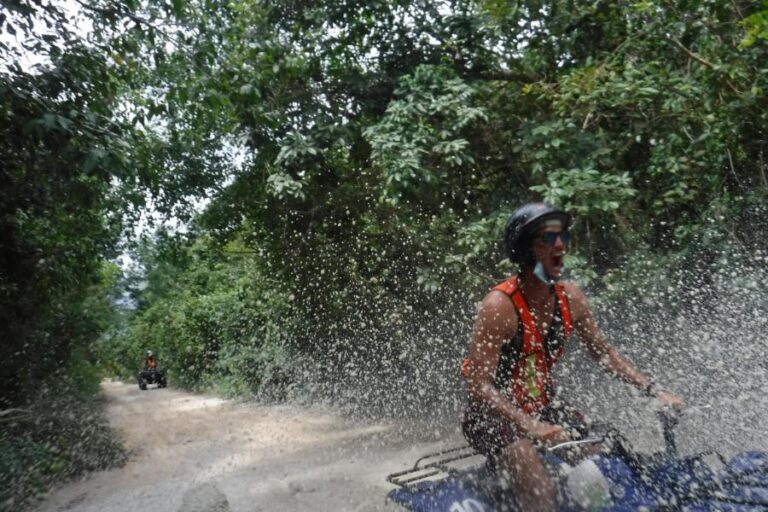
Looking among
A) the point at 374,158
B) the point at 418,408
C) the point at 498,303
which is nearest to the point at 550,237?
the point at 498,303

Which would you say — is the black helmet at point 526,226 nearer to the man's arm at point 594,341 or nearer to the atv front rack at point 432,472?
the man's arm at point 594,341

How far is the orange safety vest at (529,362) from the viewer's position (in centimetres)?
288

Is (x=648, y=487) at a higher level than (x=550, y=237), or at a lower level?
lower

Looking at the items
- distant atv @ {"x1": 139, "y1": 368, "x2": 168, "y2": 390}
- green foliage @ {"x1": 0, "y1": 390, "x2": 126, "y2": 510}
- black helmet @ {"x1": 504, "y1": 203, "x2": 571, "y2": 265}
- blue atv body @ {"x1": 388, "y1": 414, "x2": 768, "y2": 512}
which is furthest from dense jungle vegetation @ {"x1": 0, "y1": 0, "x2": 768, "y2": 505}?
distant atv @ {"x1": 139, "y1": 368, "x2": 168, "y2": 390}

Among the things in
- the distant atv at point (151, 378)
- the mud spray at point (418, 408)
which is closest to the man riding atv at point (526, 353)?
the mud spray at point (418, 408)

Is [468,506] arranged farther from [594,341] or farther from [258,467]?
[258,467]

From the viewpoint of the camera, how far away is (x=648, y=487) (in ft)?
8.00

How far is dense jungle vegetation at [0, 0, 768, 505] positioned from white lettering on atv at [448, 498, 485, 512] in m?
2.97

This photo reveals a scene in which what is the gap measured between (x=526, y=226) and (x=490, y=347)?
536mm

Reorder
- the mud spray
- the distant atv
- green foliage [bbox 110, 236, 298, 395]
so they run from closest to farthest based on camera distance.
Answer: the mud spray
green foliage [bbox 110, 236, 298, 395]
the distant atv

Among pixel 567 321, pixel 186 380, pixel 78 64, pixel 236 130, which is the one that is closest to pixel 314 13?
pixel 236 130

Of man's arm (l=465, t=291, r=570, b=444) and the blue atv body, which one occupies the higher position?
man's arm (l=465, t=291, r=570, b=444)

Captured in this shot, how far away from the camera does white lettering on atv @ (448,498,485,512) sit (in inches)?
105

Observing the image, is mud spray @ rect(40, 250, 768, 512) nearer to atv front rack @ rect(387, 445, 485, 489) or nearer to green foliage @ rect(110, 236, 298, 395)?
atv front rack @ rect(387, 445, 485, 489)
